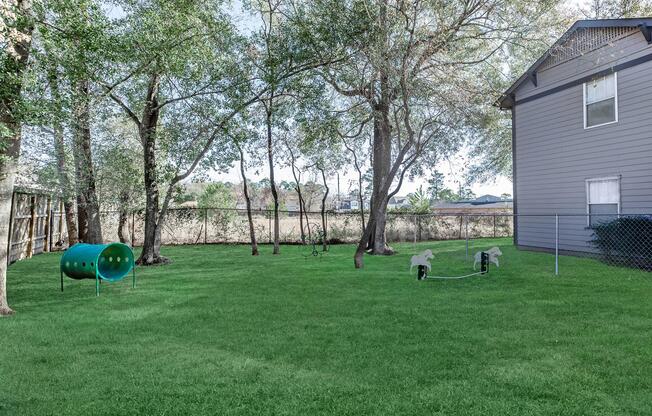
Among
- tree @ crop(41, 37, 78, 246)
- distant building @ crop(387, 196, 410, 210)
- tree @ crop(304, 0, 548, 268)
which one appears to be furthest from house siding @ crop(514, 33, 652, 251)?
distant building @ crop(387, 196, 410, 210)

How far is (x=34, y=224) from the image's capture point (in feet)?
43.7

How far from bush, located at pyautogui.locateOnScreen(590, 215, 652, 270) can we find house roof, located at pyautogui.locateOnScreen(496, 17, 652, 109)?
12.5 ft

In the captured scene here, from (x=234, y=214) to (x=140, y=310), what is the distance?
12455 millimetres

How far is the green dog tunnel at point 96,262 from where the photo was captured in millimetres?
6988

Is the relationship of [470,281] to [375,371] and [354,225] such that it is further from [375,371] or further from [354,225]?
[354,225]

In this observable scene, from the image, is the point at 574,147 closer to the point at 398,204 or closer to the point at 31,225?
the point at 31,225

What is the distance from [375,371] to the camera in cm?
351

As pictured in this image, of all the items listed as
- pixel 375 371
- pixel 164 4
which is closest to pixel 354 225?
pixel 164 4

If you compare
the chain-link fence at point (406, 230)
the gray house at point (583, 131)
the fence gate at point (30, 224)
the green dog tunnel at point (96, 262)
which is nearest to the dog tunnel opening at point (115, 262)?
the green dog tunnel at point (96, 262)

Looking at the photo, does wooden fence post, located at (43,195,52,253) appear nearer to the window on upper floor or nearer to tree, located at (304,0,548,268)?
tree, located at (304,0,548,268)

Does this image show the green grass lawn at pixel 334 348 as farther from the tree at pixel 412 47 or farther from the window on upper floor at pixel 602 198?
the tree at pixel 412 47

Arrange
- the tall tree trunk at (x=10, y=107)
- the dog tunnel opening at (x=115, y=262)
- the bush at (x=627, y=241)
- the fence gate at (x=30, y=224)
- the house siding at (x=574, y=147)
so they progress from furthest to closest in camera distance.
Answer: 1. the fence gate at (x=30, y=224)
2. the house siding at (x=574, y=147)
3. the bush at (x=627, y=241)
4. the dog tunnel opening at (x=115, y=262)
5. the tall tree trunk at (x=10, y=107)

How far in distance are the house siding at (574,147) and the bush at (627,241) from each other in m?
0.78

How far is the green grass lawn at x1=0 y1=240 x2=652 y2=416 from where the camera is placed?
2977 mm
